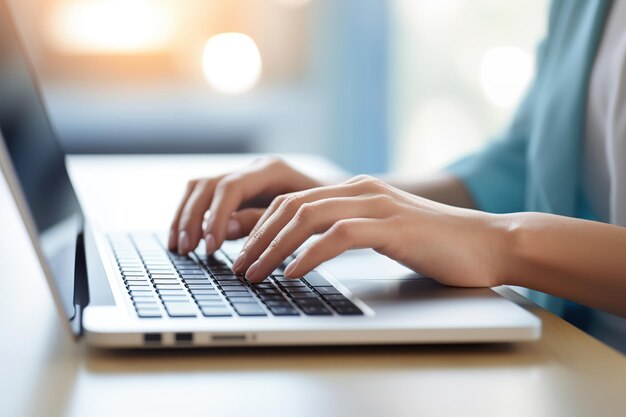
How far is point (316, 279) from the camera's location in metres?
0.62

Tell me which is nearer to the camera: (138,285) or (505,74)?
(138,285)

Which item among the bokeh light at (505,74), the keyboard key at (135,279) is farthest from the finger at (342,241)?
the bokeh light at (505,74)

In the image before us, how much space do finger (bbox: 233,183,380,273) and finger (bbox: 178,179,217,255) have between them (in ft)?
0.40

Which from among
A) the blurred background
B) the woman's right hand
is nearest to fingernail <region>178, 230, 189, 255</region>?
the woman's right hand

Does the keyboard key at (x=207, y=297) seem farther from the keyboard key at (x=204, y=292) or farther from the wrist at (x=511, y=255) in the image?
the wrist at (x=511, y=255)

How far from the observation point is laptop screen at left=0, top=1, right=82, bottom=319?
0.66 metres

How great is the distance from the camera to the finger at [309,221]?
59 cm

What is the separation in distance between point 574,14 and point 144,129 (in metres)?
2.35

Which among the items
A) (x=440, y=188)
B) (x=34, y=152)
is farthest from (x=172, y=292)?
(x=440, y=188)

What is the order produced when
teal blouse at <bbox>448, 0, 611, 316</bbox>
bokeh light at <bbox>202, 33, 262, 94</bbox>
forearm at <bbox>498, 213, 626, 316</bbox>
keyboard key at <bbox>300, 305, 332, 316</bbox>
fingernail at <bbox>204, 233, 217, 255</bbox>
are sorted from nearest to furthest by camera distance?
1. keyboard key at <bbox>300, 305, 332, 316</bbox>
2. forearm at <bbox>498, 213, 626, 316</bbox>
3. fingernail at <bbox>204, 233, 217, 255</bbox>
4. teal blouse at <bbox>448, 0, 611, 316</bbox>
5. bokeh light at <bbox>202, 33, 262, 94</bbox>

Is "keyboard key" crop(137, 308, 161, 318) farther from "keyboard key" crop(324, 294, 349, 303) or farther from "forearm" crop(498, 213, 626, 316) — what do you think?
"forearm" crop(498, 213, 626, 316)

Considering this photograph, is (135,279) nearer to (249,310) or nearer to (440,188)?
(249,310)

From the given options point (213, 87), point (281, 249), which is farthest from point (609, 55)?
point (213, 87)

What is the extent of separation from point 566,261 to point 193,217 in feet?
1.04
